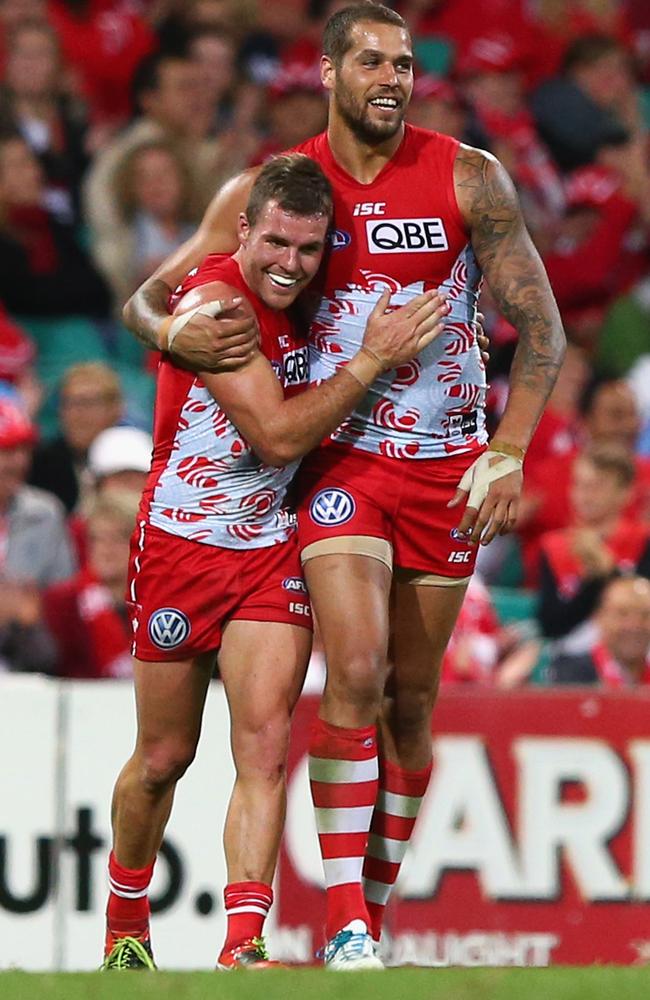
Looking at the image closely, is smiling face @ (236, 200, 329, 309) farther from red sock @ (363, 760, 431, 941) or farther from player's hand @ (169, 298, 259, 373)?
red sock @ (363, 760, 431, 941)

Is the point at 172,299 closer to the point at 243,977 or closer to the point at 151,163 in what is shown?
the point at 243,977

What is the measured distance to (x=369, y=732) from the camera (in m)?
6.10

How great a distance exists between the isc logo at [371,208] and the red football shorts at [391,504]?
69cm

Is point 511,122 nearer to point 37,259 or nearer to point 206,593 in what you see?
point 37,259

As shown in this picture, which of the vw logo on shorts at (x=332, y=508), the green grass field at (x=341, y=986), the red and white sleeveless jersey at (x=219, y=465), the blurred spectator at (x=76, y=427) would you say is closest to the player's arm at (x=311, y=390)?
the red and white sleeveless jersey at (x=219, y=465)

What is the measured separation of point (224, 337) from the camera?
19.7 ft

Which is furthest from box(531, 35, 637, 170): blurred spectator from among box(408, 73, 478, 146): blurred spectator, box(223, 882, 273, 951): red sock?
box(223, 882, 273, 951): red sock

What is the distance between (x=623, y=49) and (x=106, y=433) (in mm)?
6661

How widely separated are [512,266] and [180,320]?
38.3 inches

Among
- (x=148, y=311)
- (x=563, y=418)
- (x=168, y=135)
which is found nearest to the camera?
(x=148, y=311)

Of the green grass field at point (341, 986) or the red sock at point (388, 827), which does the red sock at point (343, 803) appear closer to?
the red sock at point (388, 827)

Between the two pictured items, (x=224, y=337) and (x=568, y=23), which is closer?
(x=224, y=337)

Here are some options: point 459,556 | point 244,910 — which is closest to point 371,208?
point 459,556

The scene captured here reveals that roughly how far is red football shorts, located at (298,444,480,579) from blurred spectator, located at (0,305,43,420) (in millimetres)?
5353
